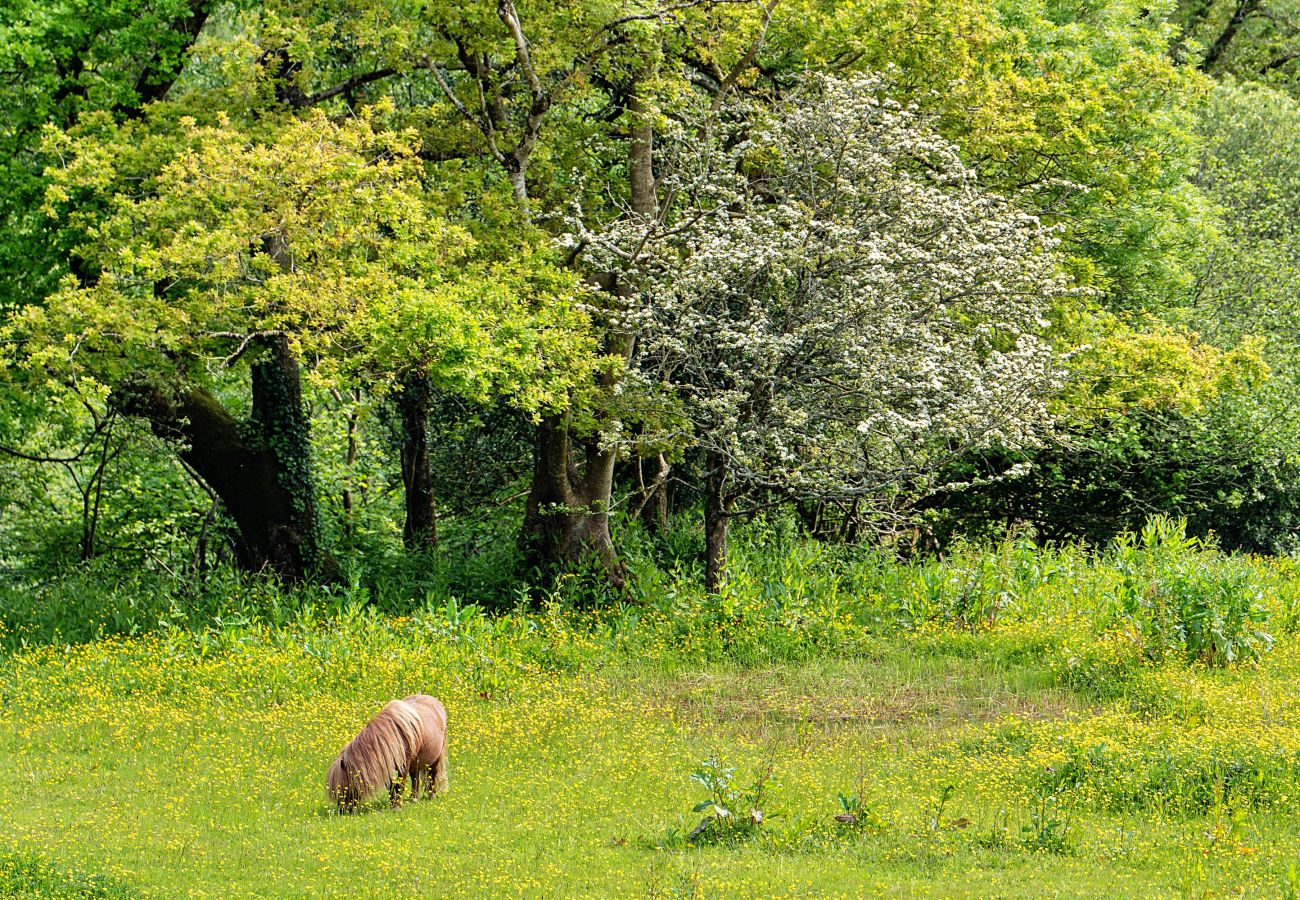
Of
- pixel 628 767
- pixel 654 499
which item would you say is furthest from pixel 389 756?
pixel 654 499

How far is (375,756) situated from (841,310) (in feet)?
23.8

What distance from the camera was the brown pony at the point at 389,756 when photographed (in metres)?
9.43

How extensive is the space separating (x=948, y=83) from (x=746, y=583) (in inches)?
262

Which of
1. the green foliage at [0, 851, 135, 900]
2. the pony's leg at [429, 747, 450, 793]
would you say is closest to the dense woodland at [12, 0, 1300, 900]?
the green foliage at [0, 851, 135, 900]

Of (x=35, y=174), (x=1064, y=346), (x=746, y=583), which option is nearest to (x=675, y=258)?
(x=746, y=583)

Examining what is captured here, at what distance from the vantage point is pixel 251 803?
32.2 ft

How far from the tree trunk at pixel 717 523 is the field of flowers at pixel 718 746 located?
347 mm

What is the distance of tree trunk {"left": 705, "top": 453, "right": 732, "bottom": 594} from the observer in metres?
15.4

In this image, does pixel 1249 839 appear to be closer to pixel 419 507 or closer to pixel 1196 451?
pixel 1196 451

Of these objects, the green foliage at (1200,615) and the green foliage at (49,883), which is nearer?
the green foliage at (49,883)

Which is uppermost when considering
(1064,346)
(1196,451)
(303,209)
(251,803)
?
(303,209)

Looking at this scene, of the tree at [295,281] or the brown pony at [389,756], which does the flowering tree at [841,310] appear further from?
the brown pony at [389,756]

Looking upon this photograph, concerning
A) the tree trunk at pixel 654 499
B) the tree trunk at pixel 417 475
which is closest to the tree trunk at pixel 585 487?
the tree trunk at pixel 654 499

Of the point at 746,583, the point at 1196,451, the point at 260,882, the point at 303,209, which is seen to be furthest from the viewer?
the point at 1196,451
